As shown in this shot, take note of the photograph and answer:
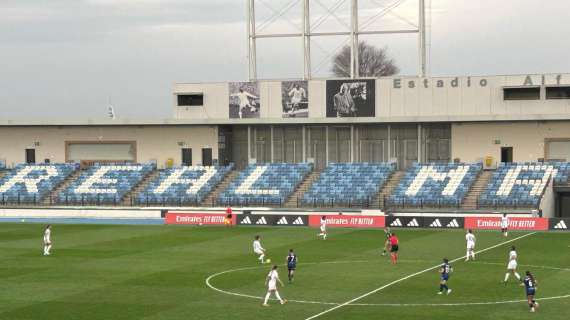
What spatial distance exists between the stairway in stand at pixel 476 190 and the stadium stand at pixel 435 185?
36 cm

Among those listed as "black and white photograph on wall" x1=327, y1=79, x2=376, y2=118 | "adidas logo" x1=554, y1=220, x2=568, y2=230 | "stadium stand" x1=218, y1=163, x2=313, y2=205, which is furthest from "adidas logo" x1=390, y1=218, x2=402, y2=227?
"black and white photograph on wall" x1=327, y1=79, x2=376, y2=118

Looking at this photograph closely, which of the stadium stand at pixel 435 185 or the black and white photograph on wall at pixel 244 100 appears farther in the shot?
the black and white photograph on wall at pixel 244 100

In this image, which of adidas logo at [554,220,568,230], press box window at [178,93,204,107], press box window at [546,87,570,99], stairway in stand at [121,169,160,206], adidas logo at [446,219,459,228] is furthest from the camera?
press box window at [178,93,204,107]

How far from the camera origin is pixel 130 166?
92.0 meters

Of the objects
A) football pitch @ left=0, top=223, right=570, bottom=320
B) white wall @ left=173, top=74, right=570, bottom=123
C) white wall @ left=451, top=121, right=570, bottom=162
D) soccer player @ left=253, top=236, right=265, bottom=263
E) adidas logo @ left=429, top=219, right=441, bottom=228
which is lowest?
football pitch @ left=0, top=223, right=570, bottom=320

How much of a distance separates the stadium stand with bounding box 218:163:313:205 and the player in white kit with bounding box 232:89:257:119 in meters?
5.19

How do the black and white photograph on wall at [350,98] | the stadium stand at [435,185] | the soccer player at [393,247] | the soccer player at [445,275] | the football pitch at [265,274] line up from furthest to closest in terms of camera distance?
the black and white photograph on wall at [350,98] < the stadium stand at [435,185] < the soccer player at [393,247] < the soccer player at [445,275] < the football pitch at [265,274]

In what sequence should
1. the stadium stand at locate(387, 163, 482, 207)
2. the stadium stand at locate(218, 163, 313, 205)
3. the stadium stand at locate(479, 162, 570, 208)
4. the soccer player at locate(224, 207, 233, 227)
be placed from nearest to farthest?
1. the soccer player at locate(224, 207, 233, 227)
2. the stadium stand at locate(479, 162, 570, 208)
3. the stadium stand at locate(387, 163, 482, 207)
4. the stadium stand at locate(218, 163, 313, 205)

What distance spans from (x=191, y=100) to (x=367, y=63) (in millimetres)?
51072

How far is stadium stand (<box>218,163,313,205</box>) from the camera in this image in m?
82.5

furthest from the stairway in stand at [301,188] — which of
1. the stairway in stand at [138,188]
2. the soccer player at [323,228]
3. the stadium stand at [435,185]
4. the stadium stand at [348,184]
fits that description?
the soccer player at [323,228]

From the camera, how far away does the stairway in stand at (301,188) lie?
81938mm

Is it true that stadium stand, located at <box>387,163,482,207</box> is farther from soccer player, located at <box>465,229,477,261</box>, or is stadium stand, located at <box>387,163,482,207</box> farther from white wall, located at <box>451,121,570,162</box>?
soccer player, located at <box>465,229,477,261</box>

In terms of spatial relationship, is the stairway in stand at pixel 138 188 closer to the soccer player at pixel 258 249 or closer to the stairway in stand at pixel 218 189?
the stairway in stand at pixel 218 189
